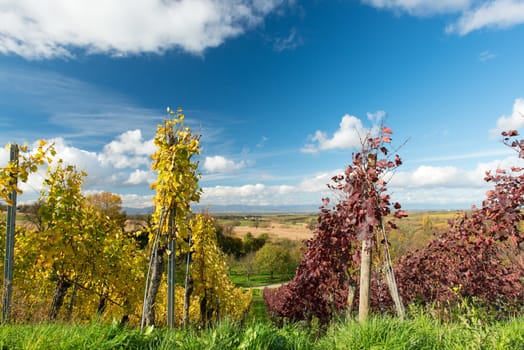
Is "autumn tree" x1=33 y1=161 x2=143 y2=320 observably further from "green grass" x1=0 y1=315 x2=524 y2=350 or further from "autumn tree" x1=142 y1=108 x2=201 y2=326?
"green grass" x1=0 y1=315 x2=524 y2=350

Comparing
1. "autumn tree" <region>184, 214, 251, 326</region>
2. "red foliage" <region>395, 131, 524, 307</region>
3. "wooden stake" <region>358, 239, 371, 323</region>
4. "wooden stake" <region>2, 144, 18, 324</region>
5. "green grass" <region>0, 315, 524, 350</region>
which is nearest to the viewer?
"green grass" <region>0, 315, 524, 350</region>

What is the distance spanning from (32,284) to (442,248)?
8.34 m

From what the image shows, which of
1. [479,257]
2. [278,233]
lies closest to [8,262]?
[479,257]

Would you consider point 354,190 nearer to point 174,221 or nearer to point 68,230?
point 174,221

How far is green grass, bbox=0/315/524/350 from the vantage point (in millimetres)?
2453

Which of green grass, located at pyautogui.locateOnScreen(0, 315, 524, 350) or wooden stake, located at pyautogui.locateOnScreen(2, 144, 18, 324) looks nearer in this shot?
green grass, located at pyautogui.locateOnScreen(0, 315, 524, 350)

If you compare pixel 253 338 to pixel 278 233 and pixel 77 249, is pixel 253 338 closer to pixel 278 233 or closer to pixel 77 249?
pixel 77 249

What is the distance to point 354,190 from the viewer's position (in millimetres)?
3826

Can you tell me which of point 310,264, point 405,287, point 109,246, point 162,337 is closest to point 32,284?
point 109,246

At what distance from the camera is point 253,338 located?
2.61m

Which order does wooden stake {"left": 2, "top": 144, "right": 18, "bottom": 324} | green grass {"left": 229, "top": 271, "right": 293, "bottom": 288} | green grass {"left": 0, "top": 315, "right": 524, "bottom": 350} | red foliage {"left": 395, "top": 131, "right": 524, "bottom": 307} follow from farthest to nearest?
green grass {"left": 229, "top": 271, "right": 293, "bottom": 288} → red foliage {"left": 395, "top": 131, "right": 524, "bottom": 307} → wooden stake {"left": 2, "top": 144, "right": 18, "bottom": 324} → green grass {"left": 0, "top": 315, "right": 524, "bottom": 350}

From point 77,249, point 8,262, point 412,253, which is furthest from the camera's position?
point 412,253

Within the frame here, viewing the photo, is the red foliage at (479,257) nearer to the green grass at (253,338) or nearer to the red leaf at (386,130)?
the green grass at (253,338)

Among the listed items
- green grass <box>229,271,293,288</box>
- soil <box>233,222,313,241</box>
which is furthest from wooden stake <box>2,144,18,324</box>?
soil <box>233,222,313,241</box>
